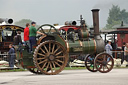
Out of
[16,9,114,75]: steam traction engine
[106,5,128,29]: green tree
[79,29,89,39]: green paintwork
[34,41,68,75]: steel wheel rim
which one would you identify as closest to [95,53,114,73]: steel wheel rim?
[16,9,114,75]: steam traction engine

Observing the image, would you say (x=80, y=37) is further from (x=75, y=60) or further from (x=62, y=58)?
(x=75, y=60)

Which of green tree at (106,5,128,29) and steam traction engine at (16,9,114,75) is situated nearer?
steam traction engine at (16,9,114,75)

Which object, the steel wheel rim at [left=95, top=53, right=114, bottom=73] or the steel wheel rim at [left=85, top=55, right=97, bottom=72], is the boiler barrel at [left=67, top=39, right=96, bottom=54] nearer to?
the steel wheel rim at [left=95, top=53, right=114, bottom=73]

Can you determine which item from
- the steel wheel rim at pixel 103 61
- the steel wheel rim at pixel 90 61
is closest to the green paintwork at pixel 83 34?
the steel wheel rim at pixel 103 61

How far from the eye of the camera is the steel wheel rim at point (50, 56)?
586 inches

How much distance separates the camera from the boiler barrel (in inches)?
638

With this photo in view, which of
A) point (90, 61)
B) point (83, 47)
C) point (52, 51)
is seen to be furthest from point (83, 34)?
point (52, 51)

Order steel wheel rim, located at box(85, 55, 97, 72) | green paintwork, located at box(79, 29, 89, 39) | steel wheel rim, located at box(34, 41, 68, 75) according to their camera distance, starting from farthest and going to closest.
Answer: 1. steel wheel rim, located at box(85, 55, 97, 72)
2. green paintwork, located at box(79, 29, 89, 39)
3. steel wheel rim, located at box(34, 41, 68, 75)

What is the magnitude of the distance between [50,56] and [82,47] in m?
1.88

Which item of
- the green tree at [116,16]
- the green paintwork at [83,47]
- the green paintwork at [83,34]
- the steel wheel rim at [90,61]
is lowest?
the steel wheel rim at [90,61]

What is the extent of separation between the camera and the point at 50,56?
15.1m

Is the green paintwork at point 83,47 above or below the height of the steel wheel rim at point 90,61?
above

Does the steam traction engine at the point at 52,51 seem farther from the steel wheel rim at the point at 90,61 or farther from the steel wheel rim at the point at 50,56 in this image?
the steel wheel rim at the point at 90,61

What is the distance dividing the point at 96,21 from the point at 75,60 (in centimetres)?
679
